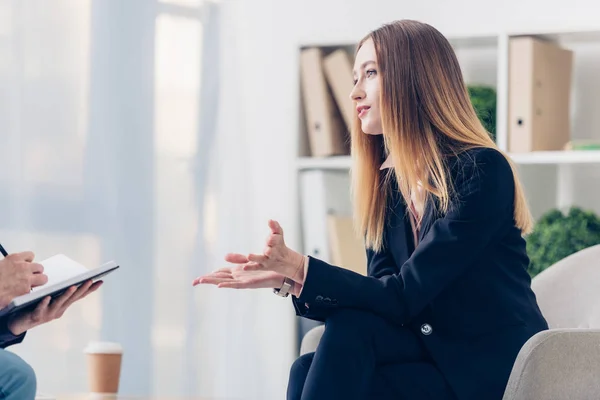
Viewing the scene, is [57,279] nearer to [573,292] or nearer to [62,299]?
[62,299]

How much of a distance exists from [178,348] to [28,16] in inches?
45.5

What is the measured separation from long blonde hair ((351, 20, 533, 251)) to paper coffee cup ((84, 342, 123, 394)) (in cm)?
85

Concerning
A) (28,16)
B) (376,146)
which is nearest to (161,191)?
(28,16)

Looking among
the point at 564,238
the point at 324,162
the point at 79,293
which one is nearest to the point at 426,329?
the point at 79,293

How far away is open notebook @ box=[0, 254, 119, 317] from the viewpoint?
1.60 meters

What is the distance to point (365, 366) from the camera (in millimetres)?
1479

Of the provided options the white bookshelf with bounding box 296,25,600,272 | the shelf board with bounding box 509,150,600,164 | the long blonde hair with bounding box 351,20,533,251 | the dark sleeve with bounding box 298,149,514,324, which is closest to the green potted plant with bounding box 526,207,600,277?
the shelf board with bounding box 509,150,600,164

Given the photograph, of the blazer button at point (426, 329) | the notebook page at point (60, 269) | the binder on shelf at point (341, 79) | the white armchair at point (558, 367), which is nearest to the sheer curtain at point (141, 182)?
the binder on shelf at point (341, 79)

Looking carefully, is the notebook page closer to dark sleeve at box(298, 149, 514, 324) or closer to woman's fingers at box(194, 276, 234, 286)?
woman's fingers at box(194, 276, 234, 286)

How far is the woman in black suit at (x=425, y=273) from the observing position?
152 centimetres

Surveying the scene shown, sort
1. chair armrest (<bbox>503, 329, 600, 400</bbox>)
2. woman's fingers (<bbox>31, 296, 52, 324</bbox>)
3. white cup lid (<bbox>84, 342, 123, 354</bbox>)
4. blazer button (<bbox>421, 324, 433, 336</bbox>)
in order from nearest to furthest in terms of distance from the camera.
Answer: chair armrest (<bbox>503, 329, 600, 400</bbox>)
blazer button (<bbox>421, 324, 433, 336</bbox>)
woman's fingers (<bbox>31, 296, 52, 324</bbox>)
white cup lid (<bbox>84, 342, 123, 354</bbox>)

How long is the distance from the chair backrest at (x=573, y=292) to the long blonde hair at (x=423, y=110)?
345mm

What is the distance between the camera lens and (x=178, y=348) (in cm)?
293

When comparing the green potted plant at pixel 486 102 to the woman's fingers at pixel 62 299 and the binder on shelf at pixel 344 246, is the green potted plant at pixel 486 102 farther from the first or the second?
the woman's fingers at pixel 62 299
